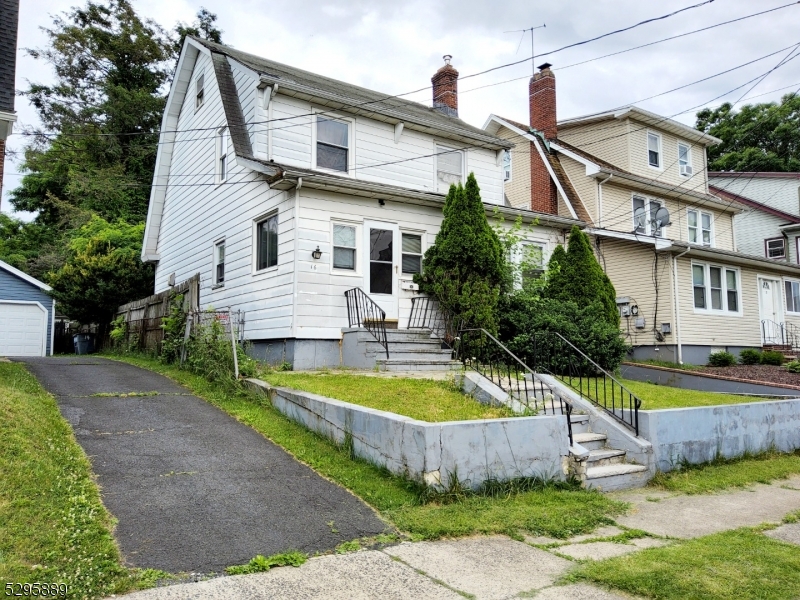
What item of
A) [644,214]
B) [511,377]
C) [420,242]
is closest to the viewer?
[511,377]

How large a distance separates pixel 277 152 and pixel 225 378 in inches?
219

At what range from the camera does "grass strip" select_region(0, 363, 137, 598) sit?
143 inches

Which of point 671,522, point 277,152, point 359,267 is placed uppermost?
point 277,152

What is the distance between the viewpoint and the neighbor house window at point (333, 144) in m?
13.6

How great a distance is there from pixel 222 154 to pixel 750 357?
16557mm

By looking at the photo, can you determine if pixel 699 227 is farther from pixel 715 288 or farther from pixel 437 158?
pixel 437 158

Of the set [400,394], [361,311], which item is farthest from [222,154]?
[400,394]

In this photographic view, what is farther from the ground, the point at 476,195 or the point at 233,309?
the point at 476,195

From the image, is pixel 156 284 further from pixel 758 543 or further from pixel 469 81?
pixel 758 543

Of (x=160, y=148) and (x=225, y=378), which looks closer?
(x=225, y=378)

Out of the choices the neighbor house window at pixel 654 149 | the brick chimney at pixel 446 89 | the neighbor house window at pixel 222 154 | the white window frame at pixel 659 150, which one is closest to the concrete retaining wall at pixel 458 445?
the neighbor house window at pixel 222 154

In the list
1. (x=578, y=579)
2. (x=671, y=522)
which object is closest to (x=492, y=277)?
(x=671, y=522)

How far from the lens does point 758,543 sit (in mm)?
4875

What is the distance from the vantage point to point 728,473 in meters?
7.45
